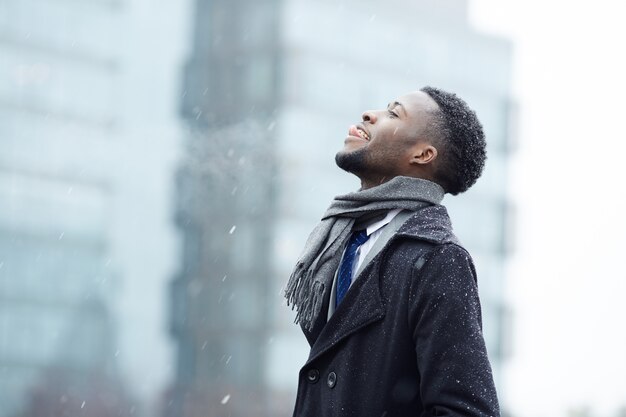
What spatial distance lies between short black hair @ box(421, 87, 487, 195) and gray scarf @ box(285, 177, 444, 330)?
0.05m

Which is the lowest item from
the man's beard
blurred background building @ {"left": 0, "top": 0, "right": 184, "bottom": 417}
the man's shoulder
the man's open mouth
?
blurred background building @ {"left": 0, "top": 0, "right": 184, "bottom": 417}

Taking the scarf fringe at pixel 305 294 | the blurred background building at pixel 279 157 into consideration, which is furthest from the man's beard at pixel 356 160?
the blurred background building at pixel 279 157

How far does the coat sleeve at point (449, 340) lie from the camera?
7.07ft

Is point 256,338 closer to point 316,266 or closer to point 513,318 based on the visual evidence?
point 513,318

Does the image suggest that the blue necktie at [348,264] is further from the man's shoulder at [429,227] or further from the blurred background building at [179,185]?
the blurred background building at [179,185]

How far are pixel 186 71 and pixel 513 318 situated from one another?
1673 cm

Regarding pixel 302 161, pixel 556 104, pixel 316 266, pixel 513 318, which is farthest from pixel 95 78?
pixel 316 266

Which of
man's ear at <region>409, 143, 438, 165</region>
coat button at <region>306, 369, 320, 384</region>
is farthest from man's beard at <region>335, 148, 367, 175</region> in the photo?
coat button at <region>306, 369, 320, 384</region>

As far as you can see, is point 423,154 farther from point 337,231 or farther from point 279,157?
point 279,157

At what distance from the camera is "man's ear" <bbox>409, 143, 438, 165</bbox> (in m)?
2.47

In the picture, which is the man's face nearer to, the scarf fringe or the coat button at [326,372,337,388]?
the scarf fringe

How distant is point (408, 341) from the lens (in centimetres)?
227

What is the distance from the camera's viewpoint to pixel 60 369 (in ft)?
132

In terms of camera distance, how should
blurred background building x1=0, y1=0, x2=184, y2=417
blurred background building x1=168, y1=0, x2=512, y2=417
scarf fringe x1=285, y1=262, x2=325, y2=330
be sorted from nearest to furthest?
scarf fringe x1=285, y1=262, x2=325, y2=330, blurred background building x1=0, y1=0, x2=184, y2=417, blurred background building x1=168, y1=0, x2=512, y2=417
